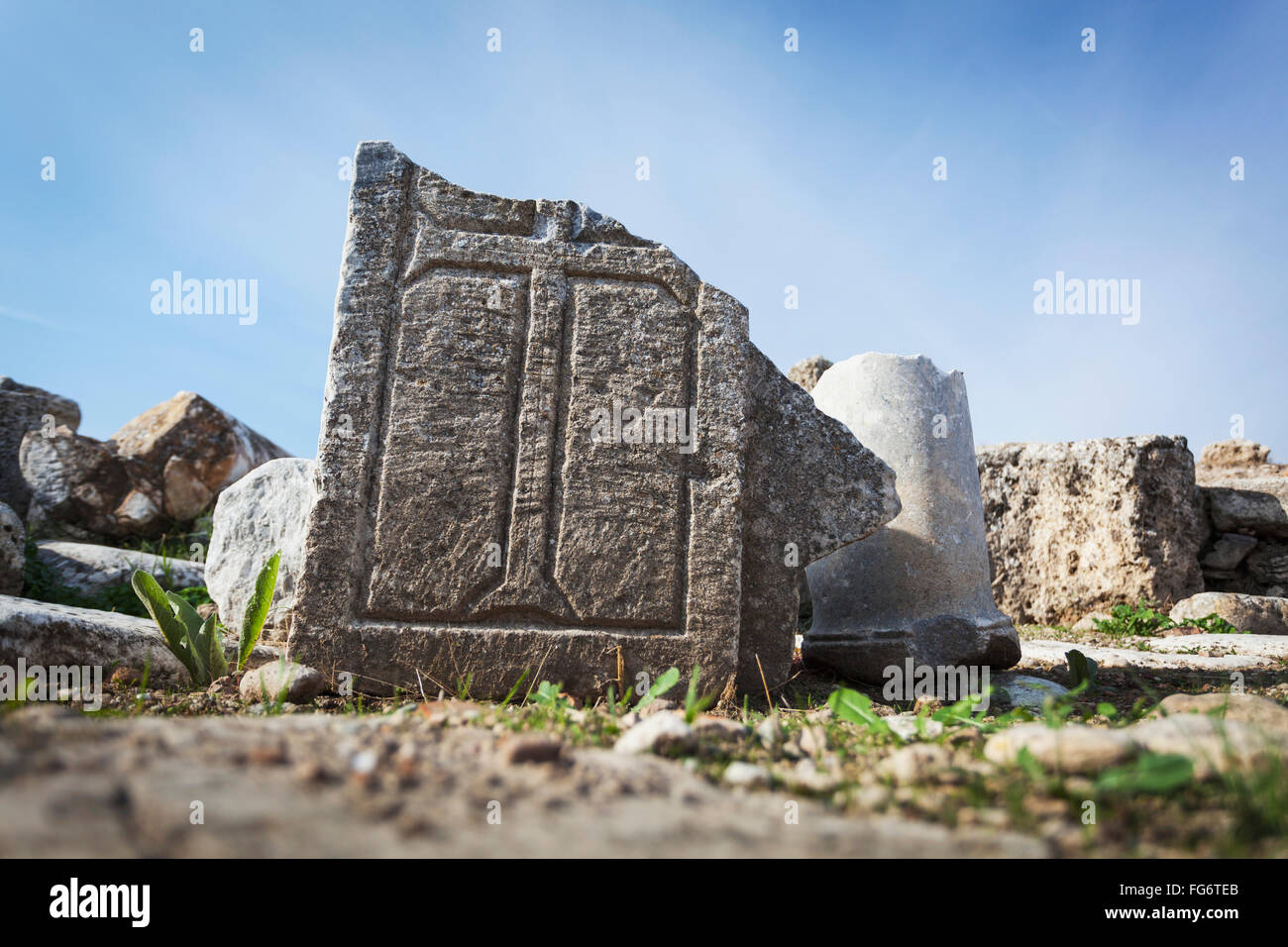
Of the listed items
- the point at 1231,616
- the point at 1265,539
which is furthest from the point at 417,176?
the point at 1265,539

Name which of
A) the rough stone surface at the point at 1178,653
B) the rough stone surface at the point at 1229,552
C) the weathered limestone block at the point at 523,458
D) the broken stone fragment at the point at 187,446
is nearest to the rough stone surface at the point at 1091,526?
the rough stone surface at the point at 1229,552

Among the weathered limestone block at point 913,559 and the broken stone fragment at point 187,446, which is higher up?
the broken stone fragment at point 187,446

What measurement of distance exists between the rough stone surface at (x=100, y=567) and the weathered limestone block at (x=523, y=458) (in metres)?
3.16

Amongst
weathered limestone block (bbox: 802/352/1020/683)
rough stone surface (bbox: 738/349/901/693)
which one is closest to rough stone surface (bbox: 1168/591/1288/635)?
weathered limestone block (bbox: 802/352/1020/683)

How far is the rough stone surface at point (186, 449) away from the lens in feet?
23.2

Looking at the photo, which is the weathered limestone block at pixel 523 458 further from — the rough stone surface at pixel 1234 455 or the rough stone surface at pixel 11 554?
the rough stone surface at pixel 1234 455

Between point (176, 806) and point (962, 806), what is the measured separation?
1.14 m

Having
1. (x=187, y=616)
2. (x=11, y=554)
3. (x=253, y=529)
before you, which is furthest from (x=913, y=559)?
(x=11, y=554)

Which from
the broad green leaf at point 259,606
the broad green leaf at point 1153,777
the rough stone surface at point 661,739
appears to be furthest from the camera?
the broad green leaf at point 259,606

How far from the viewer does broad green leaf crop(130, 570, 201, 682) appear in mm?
3150

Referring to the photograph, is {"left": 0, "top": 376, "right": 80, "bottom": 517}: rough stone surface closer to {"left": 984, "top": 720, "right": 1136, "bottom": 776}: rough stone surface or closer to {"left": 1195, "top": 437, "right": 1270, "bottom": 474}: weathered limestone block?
{"left": 984, "top": 720, "right": 1136, "bottom": 776}: rough stone surface

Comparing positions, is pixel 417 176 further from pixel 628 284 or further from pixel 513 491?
pixel 513 491

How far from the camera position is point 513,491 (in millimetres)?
3170

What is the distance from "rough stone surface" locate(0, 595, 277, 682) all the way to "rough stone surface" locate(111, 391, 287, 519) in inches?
154
